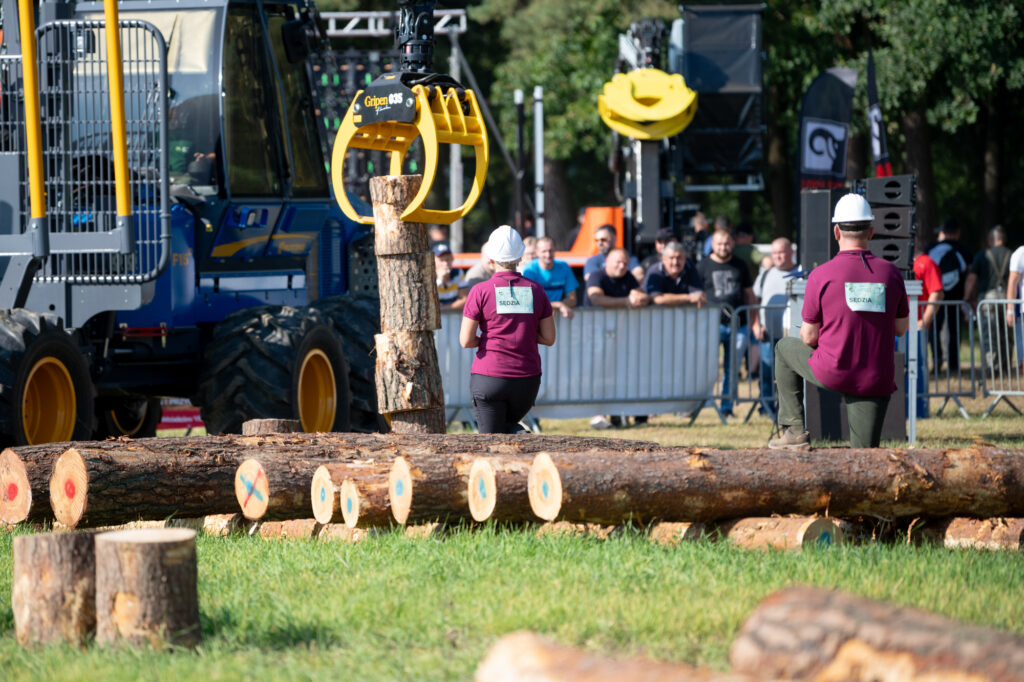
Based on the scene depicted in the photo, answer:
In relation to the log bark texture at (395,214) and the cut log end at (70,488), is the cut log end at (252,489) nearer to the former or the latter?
the cut log end at (70,488)

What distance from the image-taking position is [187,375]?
984 centimetres

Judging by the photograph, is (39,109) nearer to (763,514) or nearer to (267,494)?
(267,494)

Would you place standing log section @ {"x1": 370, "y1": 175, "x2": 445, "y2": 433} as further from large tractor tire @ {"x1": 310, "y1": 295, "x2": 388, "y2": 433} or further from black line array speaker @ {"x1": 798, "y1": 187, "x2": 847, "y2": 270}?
black line array speaker @ {"x1": 798, "y1": 187, "x2": 847, "y2": 270}

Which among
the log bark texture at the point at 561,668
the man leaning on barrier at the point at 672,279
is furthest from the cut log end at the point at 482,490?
the man leaning on barrier at the point at 672,279

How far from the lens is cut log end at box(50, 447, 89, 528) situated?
675 cm

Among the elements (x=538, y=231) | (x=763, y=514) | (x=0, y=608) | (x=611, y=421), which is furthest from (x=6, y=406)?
(x=538, y=231)

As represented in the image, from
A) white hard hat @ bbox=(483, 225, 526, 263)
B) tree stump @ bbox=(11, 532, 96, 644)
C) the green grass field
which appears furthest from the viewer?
white hard hat @ bbox=(483, 225, 526, 263)

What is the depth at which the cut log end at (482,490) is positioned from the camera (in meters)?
6.43

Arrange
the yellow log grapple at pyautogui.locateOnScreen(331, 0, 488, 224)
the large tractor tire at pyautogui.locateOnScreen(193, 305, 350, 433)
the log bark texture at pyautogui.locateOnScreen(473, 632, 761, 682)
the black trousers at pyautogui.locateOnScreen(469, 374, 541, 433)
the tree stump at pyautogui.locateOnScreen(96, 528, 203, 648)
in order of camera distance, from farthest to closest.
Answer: the large tractor tire at pyautogui.locateOnScreen(193, 305, 350, 433) → the black trousers at pyautogui.locateOnScreen(469, 374, 541, 433) → the yellow log grapple at pyautogui.locateOnScreen(331, 0, 488, 224) → the tree stump at pyautogui.locateOnScreen(96, 528, 203, 648) → the log bark texture at pyautogui.locateOnScreen(473, 632, 761, 682)

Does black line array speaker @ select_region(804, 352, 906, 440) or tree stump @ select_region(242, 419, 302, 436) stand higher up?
tree stump @ select_region(242, 419, 302, 436)

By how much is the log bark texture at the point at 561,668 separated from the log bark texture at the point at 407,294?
15.7 ft

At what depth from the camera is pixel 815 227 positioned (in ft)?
38.8

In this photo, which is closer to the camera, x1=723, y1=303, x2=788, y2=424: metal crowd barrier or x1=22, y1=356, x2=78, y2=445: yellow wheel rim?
x1=22, y1=356, x2=78, y2=445: yellow wheel rim

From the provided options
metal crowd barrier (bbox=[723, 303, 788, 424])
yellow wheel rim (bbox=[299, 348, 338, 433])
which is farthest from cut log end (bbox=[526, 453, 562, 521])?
metal crowd barrier (bbox=[723, 303, 788, 424])
